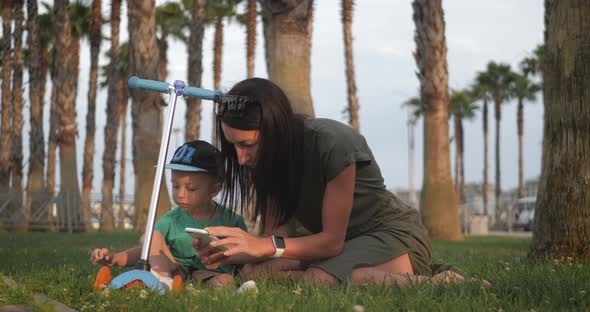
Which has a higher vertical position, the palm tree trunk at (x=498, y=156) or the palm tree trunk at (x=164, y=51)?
the palm tree trunk at (x=164, y=51)

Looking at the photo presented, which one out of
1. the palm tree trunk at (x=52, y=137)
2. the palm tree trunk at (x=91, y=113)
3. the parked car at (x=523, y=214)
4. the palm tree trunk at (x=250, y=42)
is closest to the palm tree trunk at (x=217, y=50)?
the palm tree trunk at (x=250, y=42)

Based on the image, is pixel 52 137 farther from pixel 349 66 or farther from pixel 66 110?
pixel 349 66

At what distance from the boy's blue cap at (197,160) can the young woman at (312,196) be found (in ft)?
1.22

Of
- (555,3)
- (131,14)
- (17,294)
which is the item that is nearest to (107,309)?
(17,294)

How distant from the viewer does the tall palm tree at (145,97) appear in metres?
15.4

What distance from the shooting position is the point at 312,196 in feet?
15.0

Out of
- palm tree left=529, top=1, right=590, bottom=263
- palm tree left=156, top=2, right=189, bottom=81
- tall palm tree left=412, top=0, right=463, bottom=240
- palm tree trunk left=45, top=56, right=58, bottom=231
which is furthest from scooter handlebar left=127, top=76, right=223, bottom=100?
palm tree left=156, top=2, right=189, bottom=81

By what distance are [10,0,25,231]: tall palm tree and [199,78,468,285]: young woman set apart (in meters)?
19.4

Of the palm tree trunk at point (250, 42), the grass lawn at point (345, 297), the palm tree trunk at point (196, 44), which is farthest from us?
the palm tree trunk at point (250, 42)

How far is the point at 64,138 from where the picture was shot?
2262 centimetres

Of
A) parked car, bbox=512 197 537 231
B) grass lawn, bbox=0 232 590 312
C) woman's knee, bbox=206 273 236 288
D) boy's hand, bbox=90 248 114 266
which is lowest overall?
parked car, bbox=512 197 537 231

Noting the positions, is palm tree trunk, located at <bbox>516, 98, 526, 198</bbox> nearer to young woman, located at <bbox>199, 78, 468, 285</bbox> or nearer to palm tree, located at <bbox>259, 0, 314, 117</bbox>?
palm tree, located at <bbox>259, 0, 314, 117</bbox>

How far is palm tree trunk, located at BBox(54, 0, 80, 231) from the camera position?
22656 millimetres

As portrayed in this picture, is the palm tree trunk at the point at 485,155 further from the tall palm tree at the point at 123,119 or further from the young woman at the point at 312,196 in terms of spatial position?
the young woman at the point at 312,196
